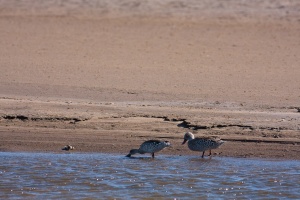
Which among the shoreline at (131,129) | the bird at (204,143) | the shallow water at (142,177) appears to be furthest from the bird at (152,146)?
the shoreline at (131,129)

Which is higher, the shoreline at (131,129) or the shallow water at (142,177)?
the shoreline at (131,129)

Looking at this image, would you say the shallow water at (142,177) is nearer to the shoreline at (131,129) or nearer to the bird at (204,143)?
the bird at (204,143)

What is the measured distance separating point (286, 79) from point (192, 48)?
391 centimetres

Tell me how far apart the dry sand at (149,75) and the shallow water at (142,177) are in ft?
1.47

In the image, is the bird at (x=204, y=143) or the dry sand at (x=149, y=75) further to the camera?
the dry sand at (x=149, y=75)

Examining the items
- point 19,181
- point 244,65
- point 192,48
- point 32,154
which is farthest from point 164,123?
point 192,48

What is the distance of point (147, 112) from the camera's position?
12508 mm

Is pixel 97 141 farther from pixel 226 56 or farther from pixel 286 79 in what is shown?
pixel 226 56

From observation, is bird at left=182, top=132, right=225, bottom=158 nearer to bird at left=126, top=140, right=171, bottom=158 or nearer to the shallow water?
the shallow water

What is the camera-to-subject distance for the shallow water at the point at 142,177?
891 cm

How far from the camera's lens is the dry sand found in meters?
11.5

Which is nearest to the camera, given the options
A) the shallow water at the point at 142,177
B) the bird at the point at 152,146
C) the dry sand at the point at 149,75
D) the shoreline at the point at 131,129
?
the shallow water at the point at 142,177

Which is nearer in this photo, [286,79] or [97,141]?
[97,141]

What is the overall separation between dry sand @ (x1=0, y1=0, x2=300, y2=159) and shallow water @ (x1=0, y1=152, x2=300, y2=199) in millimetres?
447
